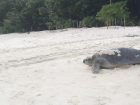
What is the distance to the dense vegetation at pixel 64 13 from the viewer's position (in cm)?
1472

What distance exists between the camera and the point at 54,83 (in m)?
2.94

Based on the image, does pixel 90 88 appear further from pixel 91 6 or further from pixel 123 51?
pixel 91 6

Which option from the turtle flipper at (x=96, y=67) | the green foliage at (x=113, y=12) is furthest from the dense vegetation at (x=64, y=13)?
the turtle flipper at (x=96, y=67)

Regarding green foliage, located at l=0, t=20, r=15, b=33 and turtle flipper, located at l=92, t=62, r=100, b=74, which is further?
green foliage, located at l=0, t=20, r=15, b=33

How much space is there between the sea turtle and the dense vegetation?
10.9m

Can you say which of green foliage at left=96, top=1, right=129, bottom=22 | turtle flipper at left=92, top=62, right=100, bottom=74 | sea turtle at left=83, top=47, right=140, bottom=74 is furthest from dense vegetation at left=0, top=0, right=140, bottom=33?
turtle flipper at left=92, top=62, right=100, bottom=74

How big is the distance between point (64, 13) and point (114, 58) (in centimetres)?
1460

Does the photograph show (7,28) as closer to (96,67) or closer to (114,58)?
(96,67)

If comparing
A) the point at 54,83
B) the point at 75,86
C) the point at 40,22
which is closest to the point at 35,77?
the point at 54,83

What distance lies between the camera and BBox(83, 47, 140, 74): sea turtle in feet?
11.6

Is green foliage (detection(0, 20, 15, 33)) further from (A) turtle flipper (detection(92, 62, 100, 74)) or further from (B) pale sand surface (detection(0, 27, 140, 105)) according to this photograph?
(A) turtle flipper (detection(92, 62, 100, 74))

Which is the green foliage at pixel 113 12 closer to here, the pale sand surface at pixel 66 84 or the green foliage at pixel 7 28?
the green foliage at pixel 7 28

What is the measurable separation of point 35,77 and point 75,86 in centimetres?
93

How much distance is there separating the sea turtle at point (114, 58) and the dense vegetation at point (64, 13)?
35.7 feet
